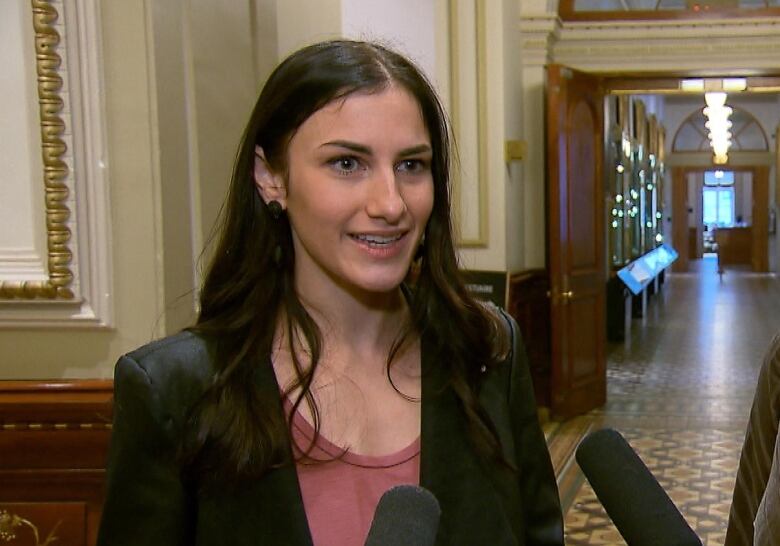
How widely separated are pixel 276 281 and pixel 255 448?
25cm

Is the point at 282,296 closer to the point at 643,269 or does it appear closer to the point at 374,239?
the point at 374,239

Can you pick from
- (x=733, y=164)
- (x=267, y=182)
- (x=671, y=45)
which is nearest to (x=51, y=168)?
(x=267, y=182)

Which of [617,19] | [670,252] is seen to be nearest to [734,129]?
[670,252]

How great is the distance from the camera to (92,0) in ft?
8.84

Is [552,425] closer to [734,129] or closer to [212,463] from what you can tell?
[212,463]

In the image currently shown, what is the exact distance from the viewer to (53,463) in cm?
264

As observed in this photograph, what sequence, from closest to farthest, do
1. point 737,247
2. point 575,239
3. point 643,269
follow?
point 575,239
point 643,269
point 737,247

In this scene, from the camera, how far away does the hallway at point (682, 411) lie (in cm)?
469

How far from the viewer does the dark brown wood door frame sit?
892 inches

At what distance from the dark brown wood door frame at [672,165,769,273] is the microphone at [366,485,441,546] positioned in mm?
22843

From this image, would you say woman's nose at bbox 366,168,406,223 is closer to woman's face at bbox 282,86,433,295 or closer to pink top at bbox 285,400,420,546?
woman's face at bbox 282,86,433,295

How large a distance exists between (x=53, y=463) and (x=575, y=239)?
456cm

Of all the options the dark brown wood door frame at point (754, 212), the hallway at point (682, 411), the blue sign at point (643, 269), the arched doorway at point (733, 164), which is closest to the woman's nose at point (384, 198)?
the hallway at point (682, 411)

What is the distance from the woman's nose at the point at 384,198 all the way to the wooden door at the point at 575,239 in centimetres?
529
